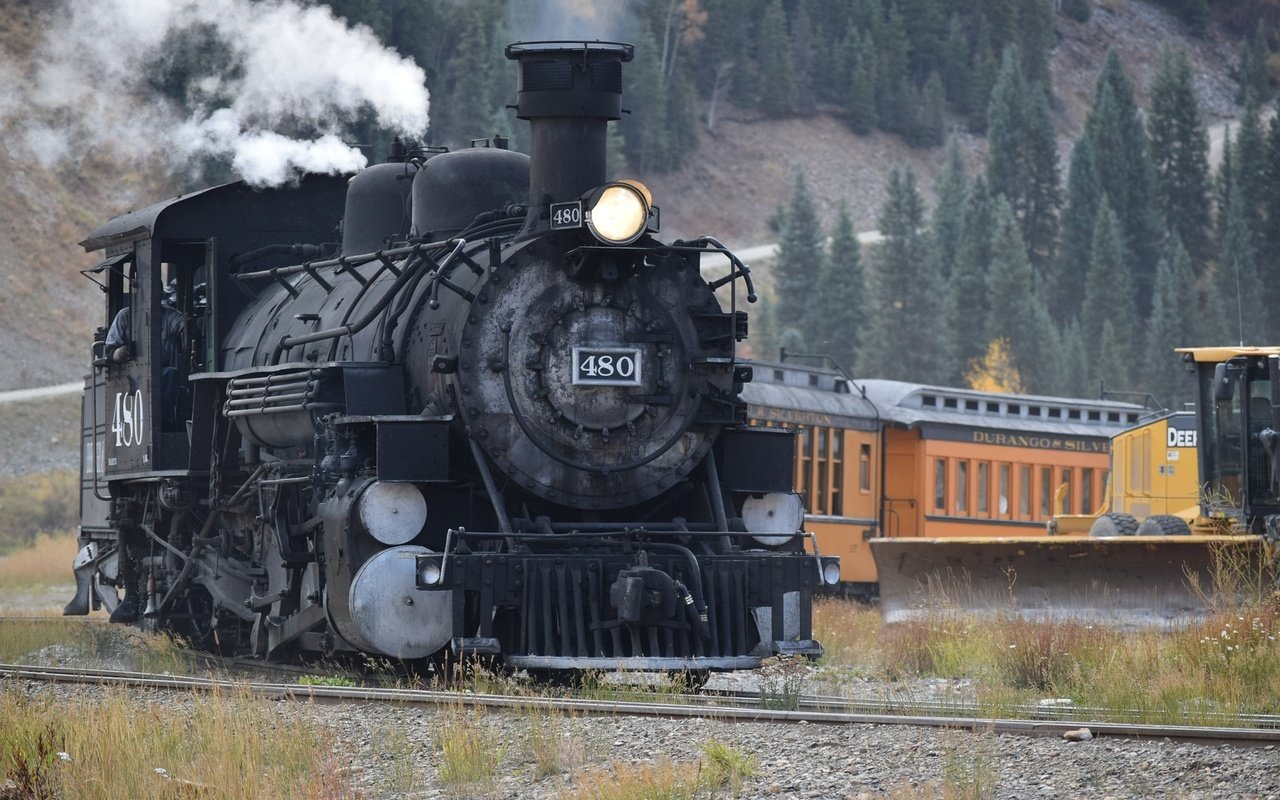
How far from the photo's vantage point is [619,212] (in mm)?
11227

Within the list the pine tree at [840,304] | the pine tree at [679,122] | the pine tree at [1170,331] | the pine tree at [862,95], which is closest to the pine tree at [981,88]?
the pine tree at [862,95]

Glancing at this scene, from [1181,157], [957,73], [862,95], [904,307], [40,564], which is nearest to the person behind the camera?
[40,564]

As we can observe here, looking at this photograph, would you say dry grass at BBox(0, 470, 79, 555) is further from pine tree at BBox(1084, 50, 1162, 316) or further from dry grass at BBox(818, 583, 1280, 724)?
pine tree at BBox(1084, 50, 1162, 316)

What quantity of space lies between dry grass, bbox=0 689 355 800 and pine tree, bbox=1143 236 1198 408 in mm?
56256

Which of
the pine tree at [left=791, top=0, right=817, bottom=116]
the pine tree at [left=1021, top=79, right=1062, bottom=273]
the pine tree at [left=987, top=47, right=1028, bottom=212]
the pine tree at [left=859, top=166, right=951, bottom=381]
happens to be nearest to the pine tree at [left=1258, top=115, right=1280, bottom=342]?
the pine tree at [left=1021, top=79, right=1062, bottom=273]

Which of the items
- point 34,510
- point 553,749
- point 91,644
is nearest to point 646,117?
point 34,510

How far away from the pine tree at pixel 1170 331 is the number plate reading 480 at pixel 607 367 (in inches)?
2089

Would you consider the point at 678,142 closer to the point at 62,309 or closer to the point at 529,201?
the point at 62,309

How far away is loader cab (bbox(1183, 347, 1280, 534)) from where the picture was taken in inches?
626

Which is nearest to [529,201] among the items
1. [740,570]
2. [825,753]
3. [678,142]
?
[740,570]

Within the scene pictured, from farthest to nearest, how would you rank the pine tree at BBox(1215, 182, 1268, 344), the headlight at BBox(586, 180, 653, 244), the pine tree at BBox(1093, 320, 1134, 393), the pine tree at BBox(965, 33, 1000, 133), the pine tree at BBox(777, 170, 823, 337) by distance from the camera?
the pine tree at BBox(965, 33, 1000, 133), the pine tree at BBox(777, 170, 823, 337), the pine tree at BBox(1215, 182, 1268, 344), the pine tree at BBox(1093, 320, 1134, 393), the headlight at BBox(586, 180, 653, 244)

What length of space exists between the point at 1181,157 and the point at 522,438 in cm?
8337

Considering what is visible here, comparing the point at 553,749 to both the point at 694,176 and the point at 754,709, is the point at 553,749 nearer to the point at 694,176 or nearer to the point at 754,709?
the point at 754,709

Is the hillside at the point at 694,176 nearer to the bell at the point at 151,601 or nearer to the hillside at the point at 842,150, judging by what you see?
the hillside at the point at 842,150
